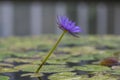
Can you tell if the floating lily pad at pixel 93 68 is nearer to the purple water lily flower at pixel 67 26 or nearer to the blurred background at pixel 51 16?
the purple water lily flower at pixel 67 26

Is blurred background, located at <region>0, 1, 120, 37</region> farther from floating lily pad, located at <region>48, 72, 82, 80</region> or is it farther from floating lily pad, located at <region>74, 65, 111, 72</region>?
floating lily pad, located at <region>48, 72, 82, 80</region>

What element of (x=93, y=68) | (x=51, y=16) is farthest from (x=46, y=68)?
(x=51, y=16)

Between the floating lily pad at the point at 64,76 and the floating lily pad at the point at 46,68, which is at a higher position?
the floating lily pad at the point at 64,76

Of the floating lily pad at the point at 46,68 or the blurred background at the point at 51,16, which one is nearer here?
the floating lily pad at the point at 46,68

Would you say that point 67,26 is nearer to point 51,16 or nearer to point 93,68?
point 93,68

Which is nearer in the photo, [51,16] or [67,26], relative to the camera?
[67,26]

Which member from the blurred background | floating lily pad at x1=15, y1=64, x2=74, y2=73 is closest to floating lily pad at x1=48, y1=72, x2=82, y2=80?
floating lily pad at x1=15, y1=64, x2=74, y2=73

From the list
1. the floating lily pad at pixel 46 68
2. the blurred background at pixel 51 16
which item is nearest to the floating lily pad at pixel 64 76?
the floating lily pad at pixel 46 68

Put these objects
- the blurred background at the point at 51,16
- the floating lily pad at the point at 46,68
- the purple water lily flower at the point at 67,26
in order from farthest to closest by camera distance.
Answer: the blurred background at the point at 51,16 → the floating lily pad at the point at 46,68 → the purple water lily flower at the point at 67,26
